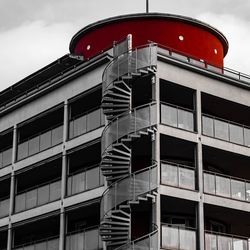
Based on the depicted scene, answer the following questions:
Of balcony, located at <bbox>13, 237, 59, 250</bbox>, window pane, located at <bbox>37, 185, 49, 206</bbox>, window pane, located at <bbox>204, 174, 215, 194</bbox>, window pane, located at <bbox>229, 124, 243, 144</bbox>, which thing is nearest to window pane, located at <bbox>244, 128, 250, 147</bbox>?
window pane, located at <bbox>229, 124, 243, 144</bbox>

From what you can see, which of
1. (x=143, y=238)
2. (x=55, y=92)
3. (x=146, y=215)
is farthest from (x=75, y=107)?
(x=143, y=238)

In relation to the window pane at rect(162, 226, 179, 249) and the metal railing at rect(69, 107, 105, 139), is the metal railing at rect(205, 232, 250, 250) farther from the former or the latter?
the metal railing at rect(69, 107, 105, 139)

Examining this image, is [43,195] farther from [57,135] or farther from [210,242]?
[210,242]

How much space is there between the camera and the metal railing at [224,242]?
31875 mm

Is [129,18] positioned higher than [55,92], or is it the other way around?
[129,18]

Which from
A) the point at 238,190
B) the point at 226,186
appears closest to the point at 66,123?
the point at 226,186

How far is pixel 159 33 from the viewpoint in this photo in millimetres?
38344

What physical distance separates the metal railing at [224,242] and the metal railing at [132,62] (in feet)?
25.8

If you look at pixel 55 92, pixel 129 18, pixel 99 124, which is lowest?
pixel 99 124

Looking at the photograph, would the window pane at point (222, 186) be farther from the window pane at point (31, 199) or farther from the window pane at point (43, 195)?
the window pane at point (31, 199)

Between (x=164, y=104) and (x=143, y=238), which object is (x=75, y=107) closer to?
(x=164, y=104)

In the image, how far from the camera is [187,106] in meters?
36.2

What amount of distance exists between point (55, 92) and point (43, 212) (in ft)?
20.4

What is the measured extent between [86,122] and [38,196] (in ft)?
15.8
